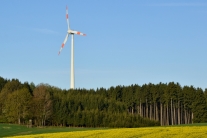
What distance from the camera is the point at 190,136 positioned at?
34969 mm

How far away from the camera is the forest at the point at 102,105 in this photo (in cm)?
12225

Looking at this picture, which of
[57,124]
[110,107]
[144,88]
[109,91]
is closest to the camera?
[57,124]

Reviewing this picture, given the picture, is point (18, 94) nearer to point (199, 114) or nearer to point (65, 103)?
point (65, 103)

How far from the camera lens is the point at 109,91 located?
163m

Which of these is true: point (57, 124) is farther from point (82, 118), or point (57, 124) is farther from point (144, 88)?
point (144, 88)

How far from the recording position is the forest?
401 feet

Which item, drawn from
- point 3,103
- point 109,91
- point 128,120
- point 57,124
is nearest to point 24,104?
point 57,124

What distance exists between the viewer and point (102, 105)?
138625 mm

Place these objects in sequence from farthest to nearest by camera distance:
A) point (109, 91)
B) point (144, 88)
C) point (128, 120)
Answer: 1. point (109, 91)
2. point (144, 88)
3. point (128, 120)

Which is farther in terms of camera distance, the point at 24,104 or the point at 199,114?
the point at 199,114

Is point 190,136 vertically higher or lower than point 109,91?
lower

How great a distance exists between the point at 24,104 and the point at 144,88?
156ft

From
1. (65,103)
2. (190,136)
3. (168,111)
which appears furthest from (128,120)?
(190,136)

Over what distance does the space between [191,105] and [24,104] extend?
186 ft
